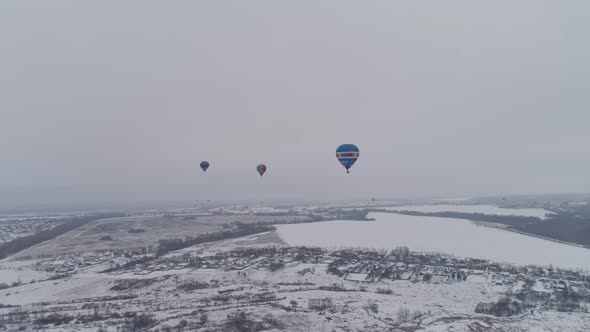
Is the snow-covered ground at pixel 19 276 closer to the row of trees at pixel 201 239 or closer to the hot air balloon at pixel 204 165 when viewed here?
the row of trees at pixel 201 239

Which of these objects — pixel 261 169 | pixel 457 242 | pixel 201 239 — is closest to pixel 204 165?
pixel 261 169

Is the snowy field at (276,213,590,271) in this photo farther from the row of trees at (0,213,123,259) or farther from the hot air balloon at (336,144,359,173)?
the row of trees at (0,213,123,259)

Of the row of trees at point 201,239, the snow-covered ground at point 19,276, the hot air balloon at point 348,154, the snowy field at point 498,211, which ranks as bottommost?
the snow-covered ground at point 19,276

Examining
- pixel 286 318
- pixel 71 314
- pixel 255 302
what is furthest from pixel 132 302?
pixel 286 318

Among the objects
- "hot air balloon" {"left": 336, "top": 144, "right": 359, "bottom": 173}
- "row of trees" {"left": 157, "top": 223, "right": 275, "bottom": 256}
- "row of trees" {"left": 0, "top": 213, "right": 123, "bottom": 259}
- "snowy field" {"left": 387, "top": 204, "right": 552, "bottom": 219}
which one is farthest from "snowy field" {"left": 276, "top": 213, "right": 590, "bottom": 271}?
"row of trees" {"left": 0, "top": 213, "right": 123, "bottom": 259}

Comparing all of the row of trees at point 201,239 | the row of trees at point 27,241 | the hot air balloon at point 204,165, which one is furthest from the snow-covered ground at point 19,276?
the hot air balloon at point 204,165

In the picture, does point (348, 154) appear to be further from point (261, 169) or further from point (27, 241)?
point (27, 241)

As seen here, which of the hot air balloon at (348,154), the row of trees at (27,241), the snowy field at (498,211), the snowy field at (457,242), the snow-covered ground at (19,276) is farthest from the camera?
the snowy field at (498,211)
